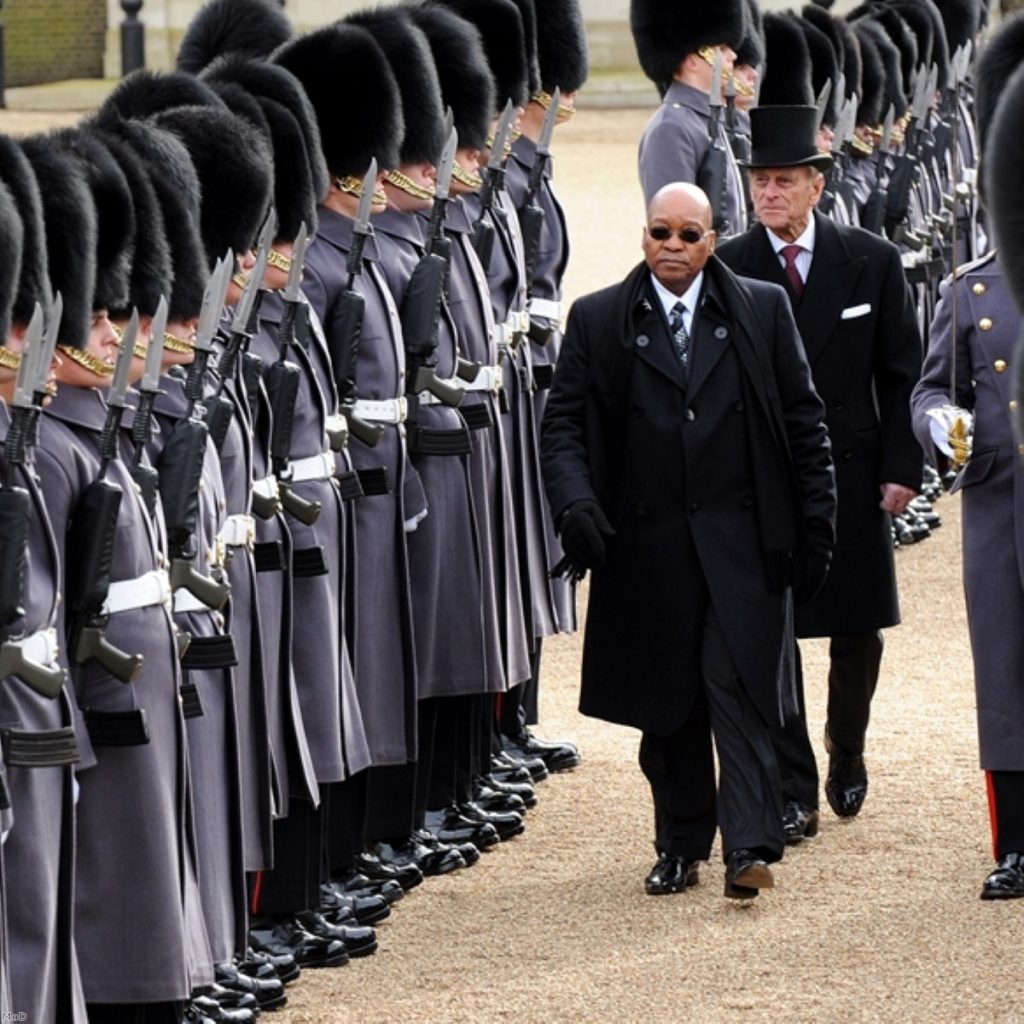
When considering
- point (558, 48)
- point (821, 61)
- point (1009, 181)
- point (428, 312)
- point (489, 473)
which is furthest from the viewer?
point (821, 61)

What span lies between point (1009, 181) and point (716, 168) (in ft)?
18.8

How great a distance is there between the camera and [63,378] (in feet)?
15.3

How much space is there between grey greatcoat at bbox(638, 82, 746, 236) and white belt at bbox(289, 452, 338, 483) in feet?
9.14

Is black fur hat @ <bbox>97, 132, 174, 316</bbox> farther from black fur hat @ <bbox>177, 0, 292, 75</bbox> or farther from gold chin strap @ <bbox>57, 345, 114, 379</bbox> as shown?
black fur hat @ <bbox>177, 0, 292, 75</bbox>

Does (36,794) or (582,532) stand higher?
(36,794)

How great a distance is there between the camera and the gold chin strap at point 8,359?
14.4ft

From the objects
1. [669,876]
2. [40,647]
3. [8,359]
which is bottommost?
[669,876]

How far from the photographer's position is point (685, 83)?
907cm

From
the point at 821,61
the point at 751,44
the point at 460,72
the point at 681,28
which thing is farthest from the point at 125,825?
the point at 821,61

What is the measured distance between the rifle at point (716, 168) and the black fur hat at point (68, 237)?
13.2 feet

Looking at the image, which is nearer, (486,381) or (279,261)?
(279,261)

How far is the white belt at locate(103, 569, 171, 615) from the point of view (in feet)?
15.2

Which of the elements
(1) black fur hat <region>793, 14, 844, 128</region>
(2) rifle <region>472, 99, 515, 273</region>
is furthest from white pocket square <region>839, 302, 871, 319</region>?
(1) black fur hat <region>793, 14, 844, 128</region>

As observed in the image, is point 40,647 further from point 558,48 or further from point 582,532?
point 558,48
